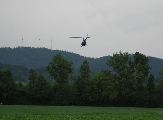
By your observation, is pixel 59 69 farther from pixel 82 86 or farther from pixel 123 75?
pixel 123 75

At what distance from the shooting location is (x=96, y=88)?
89.3m

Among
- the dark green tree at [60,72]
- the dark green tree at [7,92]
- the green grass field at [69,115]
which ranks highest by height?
the dark green tree at [60,72]

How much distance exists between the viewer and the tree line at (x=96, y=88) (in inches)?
3455

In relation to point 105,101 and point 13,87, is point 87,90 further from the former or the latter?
point 13,87

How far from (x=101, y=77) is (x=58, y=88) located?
1378 cm

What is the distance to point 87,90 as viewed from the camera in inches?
3499

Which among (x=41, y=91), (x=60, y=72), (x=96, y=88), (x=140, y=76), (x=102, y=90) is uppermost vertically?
(x=60, y=72)

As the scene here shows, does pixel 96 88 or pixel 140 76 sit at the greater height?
pixel 140 76

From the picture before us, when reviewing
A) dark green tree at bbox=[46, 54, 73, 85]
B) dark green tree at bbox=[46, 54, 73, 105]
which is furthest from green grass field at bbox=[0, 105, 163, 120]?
dark green tree at bbox=[46, 54, 73, 85]

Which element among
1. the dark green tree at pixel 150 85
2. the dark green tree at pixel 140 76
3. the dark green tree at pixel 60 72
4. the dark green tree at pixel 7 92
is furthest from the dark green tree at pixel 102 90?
the dark green tree at pixel 7 92

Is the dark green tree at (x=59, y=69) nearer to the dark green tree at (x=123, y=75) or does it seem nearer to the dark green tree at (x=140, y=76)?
the dark green tree at (x=123, y=75)

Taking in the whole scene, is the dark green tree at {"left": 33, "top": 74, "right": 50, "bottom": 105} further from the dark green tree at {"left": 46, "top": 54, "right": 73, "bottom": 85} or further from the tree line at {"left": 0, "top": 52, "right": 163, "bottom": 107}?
the dark green tree at {"left": 46, "top": 54, "right": 73, "bottom": 85}

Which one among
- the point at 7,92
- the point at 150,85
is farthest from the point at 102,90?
the point at 7,92

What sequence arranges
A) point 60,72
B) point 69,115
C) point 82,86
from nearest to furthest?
point 69,115, point 82,86, point 60,72
